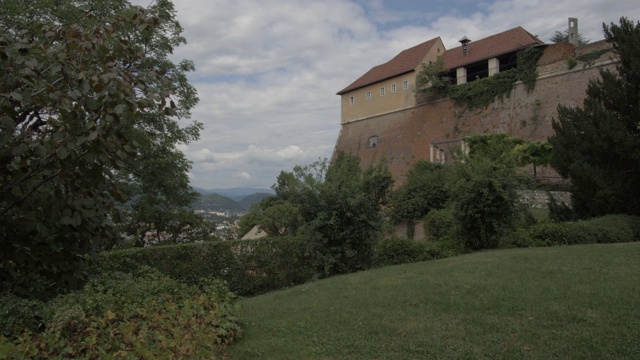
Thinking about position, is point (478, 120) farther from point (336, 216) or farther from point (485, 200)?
point (336, 216)

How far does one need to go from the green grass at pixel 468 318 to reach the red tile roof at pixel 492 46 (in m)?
27.9

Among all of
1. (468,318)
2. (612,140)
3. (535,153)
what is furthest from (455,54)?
(468,318)

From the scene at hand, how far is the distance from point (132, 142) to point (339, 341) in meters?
3.29

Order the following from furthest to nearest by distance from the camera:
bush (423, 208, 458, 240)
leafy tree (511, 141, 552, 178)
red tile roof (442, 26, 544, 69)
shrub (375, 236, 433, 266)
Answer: red tile roof (442, 26, 544, 69) → leafy tree (511, 141, 552, 178) → bush (423, 208, 458, 240) → shrub (375, 236, 433, 266)

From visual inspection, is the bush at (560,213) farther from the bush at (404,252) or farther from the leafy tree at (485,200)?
the bush at (404,252)

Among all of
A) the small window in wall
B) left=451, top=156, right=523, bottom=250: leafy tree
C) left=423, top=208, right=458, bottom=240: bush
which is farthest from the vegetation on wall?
the small window in wall

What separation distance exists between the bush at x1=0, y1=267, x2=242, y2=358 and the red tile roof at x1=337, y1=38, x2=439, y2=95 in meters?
37.3

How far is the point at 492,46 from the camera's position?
3506 cm

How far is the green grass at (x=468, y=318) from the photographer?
4.64 m

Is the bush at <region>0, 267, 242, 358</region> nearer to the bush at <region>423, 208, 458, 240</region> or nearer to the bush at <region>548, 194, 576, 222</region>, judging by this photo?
the bush at <region>423, 208, 458, 240</region>

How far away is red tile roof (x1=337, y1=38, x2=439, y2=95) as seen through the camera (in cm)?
4038

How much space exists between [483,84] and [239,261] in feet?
86.9

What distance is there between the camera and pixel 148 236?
19.4 meters

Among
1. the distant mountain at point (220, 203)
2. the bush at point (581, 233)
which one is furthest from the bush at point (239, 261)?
the distant mountain at point (220, 203)
